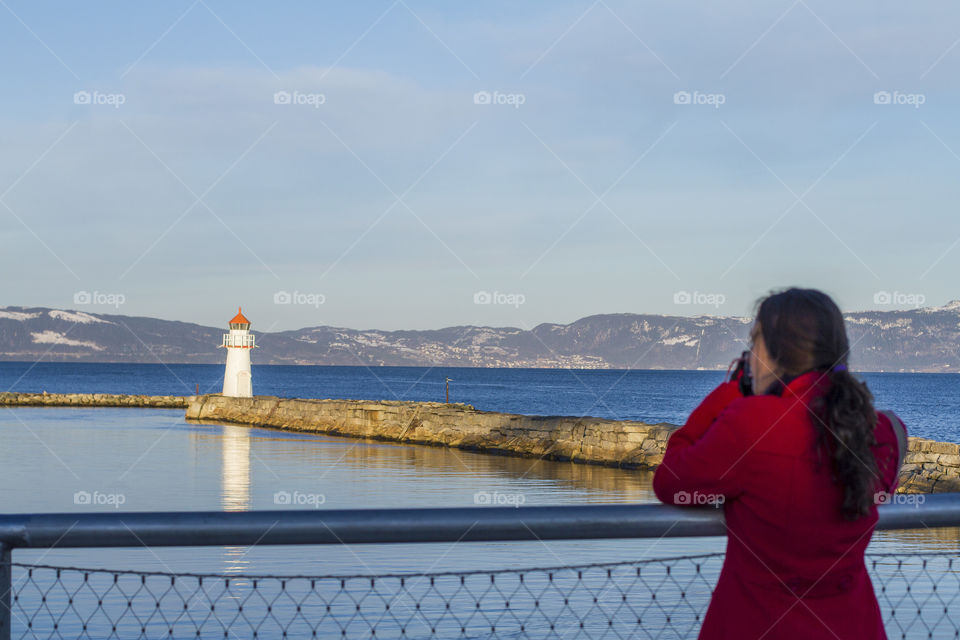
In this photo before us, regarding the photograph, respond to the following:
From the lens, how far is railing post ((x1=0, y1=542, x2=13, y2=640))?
2301 mm

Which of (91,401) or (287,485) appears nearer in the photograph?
(287,485)

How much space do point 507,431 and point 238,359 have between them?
70.8ft

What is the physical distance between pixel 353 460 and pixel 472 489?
6524 mm

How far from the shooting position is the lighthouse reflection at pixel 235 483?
9.16 meters

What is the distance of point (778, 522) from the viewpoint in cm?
192

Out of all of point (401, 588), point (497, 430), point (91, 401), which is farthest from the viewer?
point (91, 401)

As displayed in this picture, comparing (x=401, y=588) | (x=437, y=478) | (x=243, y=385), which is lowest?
(x=401, y=588)

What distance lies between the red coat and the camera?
0.05 meters

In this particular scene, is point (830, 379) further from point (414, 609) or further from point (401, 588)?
point (401, 588)

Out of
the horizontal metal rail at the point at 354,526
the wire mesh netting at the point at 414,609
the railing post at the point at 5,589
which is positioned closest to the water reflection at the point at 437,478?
the wire mesh netting at the point at 414,609

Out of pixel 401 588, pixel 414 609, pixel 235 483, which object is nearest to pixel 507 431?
pixel 235 483

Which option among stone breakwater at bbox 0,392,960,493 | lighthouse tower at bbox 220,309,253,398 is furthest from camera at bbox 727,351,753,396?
lighthouse tower at bbox 220,309,253,398

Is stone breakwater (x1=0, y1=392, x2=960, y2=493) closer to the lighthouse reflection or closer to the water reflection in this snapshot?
the water reflection

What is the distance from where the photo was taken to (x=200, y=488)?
16.1m
